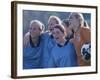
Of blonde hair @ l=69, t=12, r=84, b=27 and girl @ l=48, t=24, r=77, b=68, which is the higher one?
blonde hair @ l=69, t=12, r=84, b=27

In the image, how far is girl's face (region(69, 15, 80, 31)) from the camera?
2.11 metres

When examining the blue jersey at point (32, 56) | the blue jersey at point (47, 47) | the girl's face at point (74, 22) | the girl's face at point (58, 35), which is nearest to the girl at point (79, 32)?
the girl's face at point (74, 22)

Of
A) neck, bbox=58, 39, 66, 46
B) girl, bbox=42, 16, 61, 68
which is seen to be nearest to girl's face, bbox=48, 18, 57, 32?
girl, bbox=42, 16, 61, 68

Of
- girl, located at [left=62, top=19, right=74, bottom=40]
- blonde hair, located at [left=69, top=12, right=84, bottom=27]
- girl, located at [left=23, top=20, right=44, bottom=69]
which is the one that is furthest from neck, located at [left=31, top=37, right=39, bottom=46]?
blonde hair, located at [left=69, top=12, right=84, bottom=27]

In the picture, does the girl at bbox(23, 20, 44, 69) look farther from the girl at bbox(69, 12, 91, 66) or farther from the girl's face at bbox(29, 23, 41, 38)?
the girl at bbox(69, 12, 91, 66)

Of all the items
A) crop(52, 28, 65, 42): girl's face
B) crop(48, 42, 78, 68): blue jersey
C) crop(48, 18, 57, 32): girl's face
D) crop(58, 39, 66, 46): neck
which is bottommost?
crop(48, 42, 78, 68): blue jersey

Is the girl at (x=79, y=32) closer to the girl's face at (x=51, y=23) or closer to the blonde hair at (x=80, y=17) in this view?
the blonde hair at (x=80, y=17)

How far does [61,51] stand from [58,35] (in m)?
0.14

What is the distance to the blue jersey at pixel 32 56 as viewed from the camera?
1.93 m

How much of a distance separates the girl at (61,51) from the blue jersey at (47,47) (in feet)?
0.09

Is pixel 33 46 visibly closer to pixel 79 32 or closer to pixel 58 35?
pixel 58 35

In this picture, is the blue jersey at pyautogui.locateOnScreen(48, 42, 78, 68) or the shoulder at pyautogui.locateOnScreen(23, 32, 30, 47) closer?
the shoulder at pyautogui.locateOnScreen(23, 32, 30, 47)

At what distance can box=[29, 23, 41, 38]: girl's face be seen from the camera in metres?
1.96

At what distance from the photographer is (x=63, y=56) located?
2.07 metres
